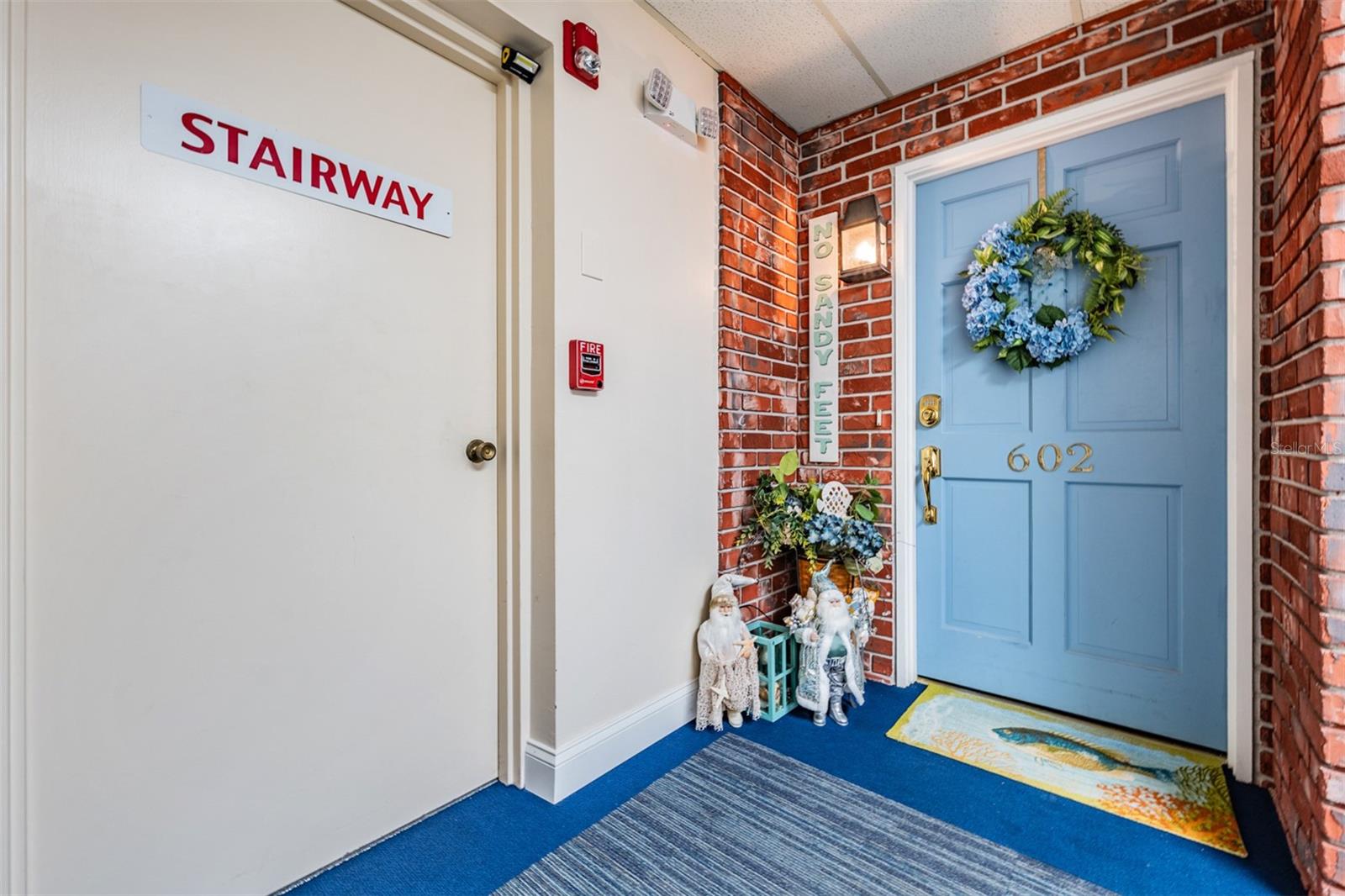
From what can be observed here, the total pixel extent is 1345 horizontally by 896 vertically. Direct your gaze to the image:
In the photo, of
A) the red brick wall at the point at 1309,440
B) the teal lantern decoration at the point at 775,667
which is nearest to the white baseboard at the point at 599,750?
the teal lantern decoration at the point at 775,667

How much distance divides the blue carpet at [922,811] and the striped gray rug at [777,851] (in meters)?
0.05

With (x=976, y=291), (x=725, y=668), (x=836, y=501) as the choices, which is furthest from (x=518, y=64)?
(x=725, y=668)

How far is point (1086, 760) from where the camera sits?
1.80m

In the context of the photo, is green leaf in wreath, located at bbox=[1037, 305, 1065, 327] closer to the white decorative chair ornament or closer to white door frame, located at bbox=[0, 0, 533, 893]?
the white decorative chair ornament

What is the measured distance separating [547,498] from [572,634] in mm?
394

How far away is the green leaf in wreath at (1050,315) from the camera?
6.68 feet

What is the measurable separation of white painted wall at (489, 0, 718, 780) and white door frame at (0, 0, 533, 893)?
0.16ft

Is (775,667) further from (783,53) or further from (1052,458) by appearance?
(783,53)

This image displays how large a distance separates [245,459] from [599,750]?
120cm

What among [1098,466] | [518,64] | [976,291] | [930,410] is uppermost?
[518,64]

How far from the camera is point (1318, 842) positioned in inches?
47.7

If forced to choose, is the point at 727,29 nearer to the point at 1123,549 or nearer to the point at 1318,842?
the point at 1123,549

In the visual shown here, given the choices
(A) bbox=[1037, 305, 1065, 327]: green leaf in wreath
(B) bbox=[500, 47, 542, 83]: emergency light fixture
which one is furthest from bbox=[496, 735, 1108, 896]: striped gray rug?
(B) bbox=[500, 47, 542, 83]: emergency light fixture

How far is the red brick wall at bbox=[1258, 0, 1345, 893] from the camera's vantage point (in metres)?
1.18
